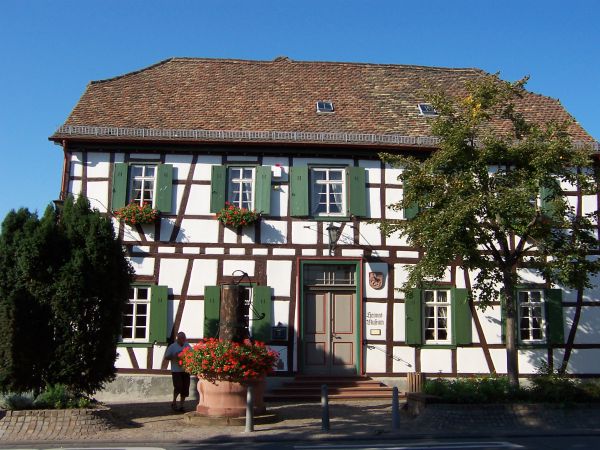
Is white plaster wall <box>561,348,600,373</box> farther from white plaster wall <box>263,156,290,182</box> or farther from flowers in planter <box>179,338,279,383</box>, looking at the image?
flowers in planter <box>179,338,279,383</box>

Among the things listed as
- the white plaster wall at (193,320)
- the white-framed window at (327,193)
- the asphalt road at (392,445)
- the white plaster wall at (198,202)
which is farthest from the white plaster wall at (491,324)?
the white plaster wall at (198,202)

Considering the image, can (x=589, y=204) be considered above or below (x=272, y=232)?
above

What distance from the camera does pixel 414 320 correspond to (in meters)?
16.1

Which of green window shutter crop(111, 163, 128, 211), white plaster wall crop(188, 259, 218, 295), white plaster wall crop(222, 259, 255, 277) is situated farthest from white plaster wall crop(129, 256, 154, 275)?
white plaster wall crop(222, 259, 255, 277)

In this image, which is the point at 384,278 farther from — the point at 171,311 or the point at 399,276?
the point at 171,311

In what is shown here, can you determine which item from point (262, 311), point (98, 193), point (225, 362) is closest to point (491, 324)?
point (262, 311)

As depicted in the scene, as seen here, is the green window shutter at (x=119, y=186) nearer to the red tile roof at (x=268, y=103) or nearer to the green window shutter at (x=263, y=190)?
the red tile roof at (x=268, y=103)

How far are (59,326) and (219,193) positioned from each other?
5.80 m

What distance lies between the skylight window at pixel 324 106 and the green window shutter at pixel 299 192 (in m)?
2.40

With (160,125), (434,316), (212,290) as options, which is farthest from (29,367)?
(434,316)

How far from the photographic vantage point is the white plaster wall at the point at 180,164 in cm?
1645

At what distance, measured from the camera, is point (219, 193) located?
16250mm

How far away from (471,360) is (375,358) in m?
2.17

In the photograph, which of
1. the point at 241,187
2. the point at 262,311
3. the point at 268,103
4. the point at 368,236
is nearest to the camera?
the point at 262,311
